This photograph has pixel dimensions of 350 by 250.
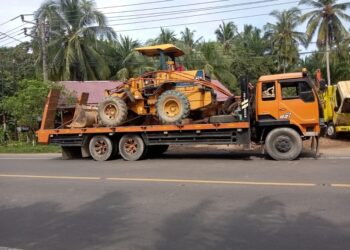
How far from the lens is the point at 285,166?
39.3ft

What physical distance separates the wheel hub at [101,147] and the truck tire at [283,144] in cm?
563

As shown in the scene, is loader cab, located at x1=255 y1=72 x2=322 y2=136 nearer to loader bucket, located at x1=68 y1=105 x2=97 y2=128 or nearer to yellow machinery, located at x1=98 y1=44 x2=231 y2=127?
yellow machinery, located at x1=98 y1=44 x2=231 y2=127

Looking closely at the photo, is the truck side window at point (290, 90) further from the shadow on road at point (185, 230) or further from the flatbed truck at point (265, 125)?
the shadow on road at point (185, 230)

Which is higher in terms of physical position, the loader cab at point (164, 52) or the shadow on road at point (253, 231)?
the loader cab at point (164, 52)

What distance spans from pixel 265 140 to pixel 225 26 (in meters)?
46.1

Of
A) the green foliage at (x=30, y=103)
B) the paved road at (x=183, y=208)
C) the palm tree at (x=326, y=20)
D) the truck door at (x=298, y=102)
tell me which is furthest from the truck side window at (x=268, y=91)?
the palm tree at (x=326, y=20)

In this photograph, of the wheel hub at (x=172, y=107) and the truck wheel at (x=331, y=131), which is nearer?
the wheel hub at (x=172, y=107)

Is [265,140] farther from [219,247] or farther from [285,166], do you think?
[219,247]

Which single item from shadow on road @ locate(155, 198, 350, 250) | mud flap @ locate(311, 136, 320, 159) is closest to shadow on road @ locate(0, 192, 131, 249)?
shadow on road @ locate(155, 198, 350, 250)

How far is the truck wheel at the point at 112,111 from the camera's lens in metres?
15.6

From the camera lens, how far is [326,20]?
47469mm

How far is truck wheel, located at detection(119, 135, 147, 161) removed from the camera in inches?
608

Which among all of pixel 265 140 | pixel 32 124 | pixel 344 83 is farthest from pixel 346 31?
pixel 265 140

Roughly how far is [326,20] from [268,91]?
3703cm
